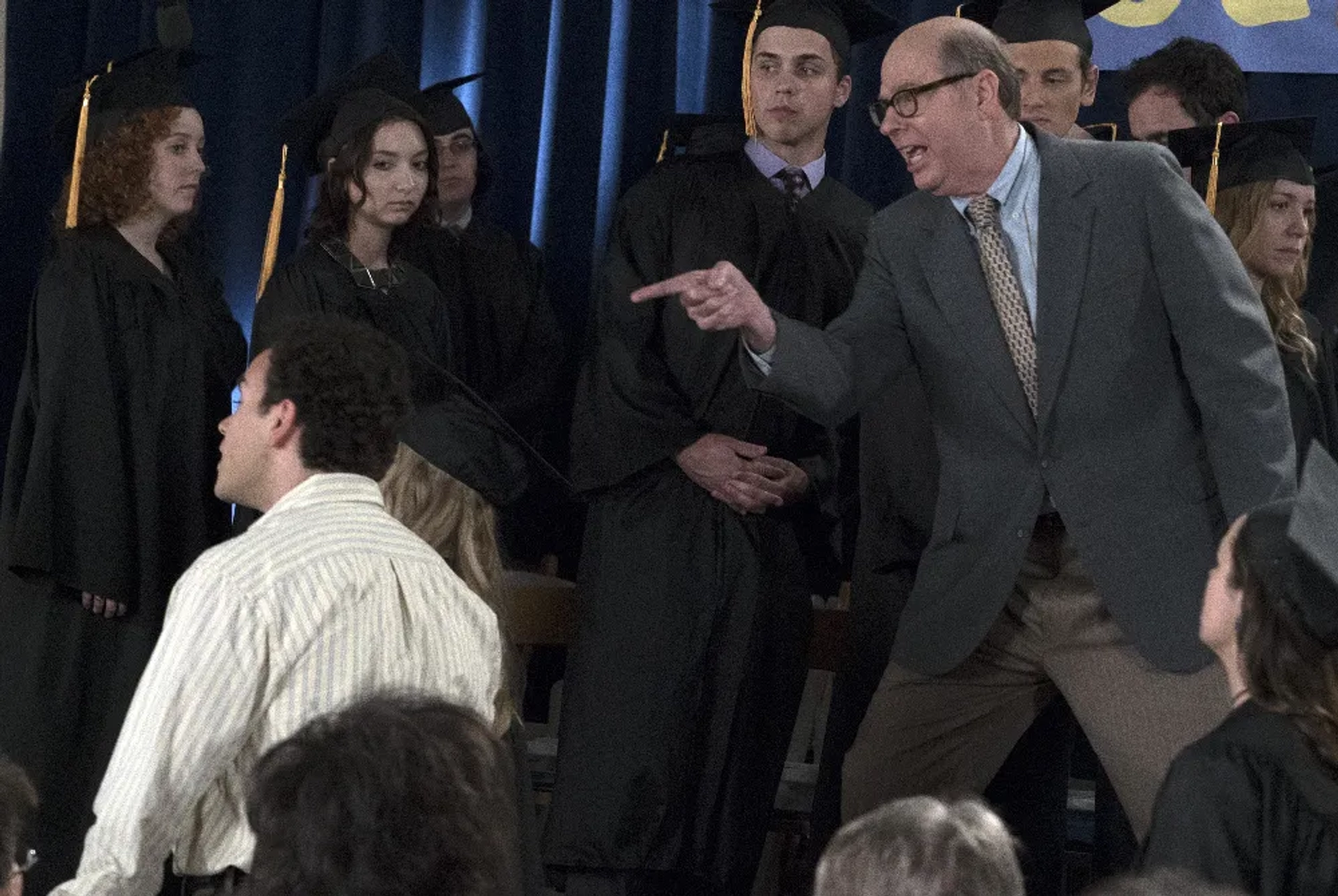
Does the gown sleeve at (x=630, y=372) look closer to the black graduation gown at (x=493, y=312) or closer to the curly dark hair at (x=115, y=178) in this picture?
the black graduation gown at (x=493, y=312)

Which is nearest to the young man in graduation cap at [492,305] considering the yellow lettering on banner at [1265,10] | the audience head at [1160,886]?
the yellow lettering on banner at [1265,10]

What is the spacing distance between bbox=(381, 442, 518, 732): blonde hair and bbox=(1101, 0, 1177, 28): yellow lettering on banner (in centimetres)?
246

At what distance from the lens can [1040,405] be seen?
3586 millimetres

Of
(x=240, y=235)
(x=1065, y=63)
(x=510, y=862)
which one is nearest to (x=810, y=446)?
(x=1065, y=63)

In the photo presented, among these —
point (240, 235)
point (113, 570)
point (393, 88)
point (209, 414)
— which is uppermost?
point (393, 88)

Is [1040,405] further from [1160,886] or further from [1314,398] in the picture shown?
[1160,886]

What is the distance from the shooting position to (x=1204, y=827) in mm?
2379

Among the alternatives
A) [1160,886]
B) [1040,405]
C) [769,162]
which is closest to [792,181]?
[769,162]

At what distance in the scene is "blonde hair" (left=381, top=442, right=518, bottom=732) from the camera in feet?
12.2

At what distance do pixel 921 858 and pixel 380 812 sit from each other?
49 cm

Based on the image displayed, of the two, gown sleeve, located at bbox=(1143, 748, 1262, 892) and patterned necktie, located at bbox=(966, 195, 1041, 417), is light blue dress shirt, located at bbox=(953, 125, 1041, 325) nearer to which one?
patterned necktie, located at bbox=(966, 195, 1041, 417)

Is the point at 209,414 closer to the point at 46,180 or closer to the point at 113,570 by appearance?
the point at 113,570

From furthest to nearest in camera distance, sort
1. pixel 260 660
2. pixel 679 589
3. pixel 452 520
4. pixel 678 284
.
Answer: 1. pixel 679 589
2. pixel 452 520
3. pixel 678 284
4. pixel 260 660

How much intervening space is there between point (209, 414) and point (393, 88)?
2.87 ft
